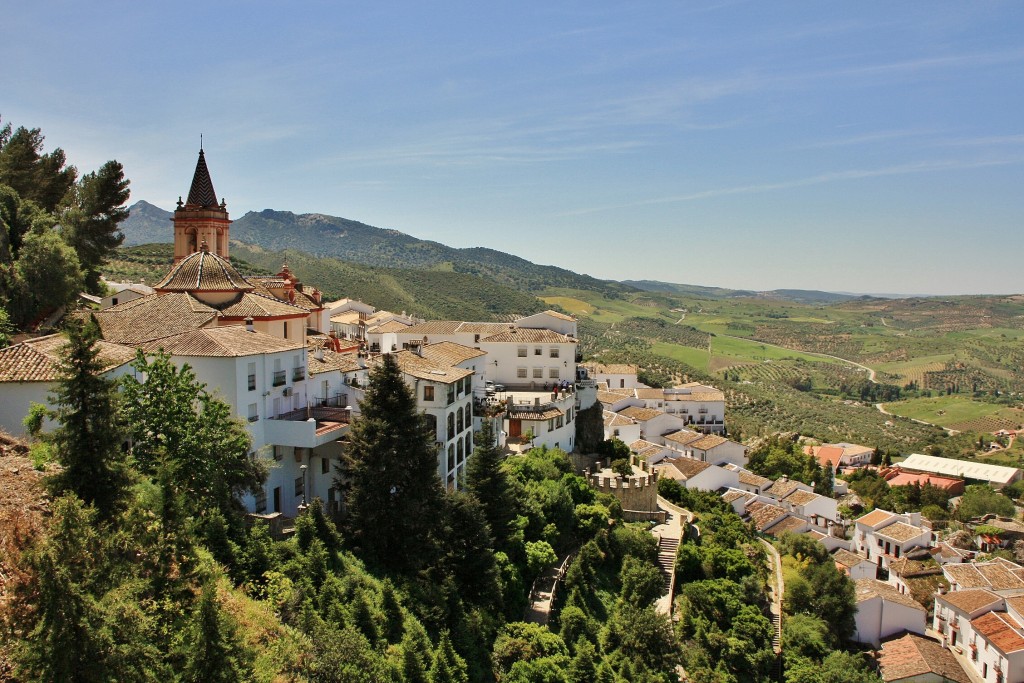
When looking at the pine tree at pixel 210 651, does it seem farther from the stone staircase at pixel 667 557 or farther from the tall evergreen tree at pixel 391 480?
the stone staircase at pixel 667 557

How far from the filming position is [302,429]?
891 inches

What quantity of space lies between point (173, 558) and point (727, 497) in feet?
124

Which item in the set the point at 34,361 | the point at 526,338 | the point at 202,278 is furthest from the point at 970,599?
the point at 34,361

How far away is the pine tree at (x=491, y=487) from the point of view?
982 inches

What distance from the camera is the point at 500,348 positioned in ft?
145

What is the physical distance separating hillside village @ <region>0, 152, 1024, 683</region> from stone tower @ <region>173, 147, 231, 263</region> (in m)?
0.08

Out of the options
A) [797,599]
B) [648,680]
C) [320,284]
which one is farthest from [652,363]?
[648,680]

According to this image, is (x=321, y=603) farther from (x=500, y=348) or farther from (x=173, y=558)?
(x=500, y=348)

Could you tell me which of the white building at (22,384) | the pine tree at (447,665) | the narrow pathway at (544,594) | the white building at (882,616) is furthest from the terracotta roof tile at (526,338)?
the white building at (22,384)

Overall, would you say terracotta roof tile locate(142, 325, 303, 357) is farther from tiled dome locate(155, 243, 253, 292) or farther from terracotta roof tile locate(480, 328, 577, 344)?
terracotta roof tile locate(480, 328, 577, 344)

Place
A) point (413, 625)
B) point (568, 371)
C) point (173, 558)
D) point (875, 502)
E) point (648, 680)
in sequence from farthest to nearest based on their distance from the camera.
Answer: point (875, 502) → point (568, 371) → point (648, 680) → point (413, 625) → point (173, 558)

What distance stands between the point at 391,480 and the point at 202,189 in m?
29.2

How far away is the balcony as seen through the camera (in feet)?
74.0

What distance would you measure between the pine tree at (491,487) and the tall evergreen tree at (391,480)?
2.90 metres
